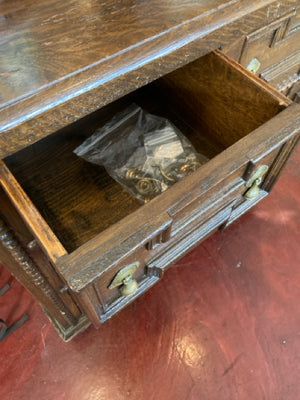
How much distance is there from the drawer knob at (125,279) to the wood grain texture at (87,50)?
0.24m

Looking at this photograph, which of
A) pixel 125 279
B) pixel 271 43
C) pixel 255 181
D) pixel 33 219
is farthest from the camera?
pixel 271 43

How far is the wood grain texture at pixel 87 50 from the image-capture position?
394 millimetres

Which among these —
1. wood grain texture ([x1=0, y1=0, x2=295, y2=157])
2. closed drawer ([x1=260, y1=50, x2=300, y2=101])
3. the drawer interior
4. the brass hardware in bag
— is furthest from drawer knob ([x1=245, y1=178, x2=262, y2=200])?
closed drawer ([x1=260, y1=50, x2=300, y2=101])

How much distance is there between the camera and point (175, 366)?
30.7 inches

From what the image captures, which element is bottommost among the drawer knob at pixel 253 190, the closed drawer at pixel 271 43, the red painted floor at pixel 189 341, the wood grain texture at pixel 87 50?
the red painted floor at pixel 189 341

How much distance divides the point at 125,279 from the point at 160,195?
0.18 m

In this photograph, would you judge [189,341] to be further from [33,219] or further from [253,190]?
[33,219]

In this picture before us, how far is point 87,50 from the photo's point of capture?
0.43m

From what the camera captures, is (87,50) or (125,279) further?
(125,279)

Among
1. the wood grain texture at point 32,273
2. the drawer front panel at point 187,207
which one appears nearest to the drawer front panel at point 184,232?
the drawer front panel at point 187,207

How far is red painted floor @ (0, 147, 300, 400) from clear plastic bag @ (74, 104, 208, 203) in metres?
0.32

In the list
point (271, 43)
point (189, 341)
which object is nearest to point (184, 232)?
point (189, 341)

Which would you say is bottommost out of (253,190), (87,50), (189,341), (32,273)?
(189,341)

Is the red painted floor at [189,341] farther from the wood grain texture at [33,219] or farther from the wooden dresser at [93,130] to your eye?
the wood grain texture at [33,219]
